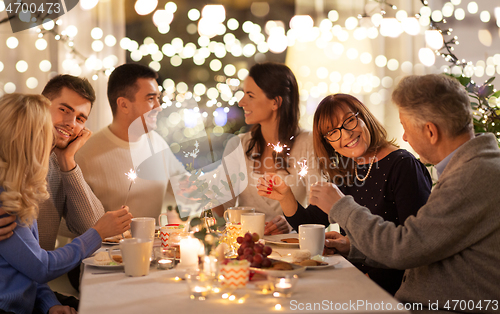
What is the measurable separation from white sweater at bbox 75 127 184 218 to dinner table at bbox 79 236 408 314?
3.74ft

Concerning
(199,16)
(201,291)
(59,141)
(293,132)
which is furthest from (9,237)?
(199,16)

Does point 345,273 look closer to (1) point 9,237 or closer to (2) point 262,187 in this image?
(2) point 262,187

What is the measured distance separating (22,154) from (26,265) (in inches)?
12.6

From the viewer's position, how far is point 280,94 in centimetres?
252

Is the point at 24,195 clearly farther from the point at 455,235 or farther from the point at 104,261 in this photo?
the point at 455,235

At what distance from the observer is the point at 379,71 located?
337cm

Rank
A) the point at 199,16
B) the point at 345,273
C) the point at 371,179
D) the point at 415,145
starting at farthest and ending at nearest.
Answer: the point at 199,16 < the point at 371,179 < the point at 415,145 < the point at 345,273

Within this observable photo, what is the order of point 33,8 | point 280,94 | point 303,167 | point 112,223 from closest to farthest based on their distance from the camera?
point 112,223, point 303,167, point 280,94, point 33,8

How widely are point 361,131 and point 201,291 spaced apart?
3.66ft

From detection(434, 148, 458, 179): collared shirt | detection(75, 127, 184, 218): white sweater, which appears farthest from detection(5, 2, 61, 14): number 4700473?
detection(434, 148, 458, 179): collared shirt

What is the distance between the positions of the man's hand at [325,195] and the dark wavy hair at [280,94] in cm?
110

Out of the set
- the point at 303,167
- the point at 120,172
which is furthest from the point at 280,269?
the point at 120,172

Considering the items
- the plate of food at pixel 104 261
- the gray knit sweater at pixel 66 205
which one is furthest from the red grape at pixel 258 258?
the gray knit sweater at pixel 66 205

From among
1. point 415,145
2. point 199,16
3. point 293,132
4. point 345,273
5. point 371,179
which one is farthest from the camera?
point 199,16
